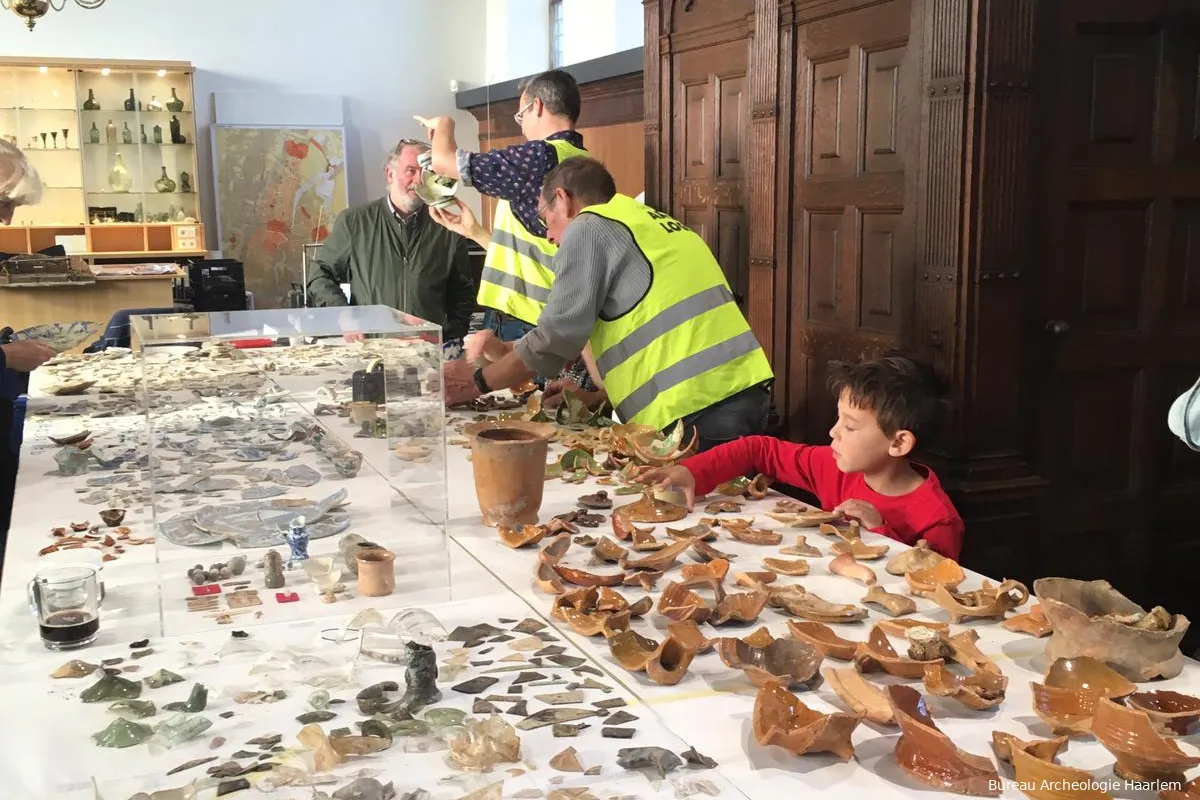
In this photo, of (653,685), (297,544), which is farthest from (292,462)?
(653,685)

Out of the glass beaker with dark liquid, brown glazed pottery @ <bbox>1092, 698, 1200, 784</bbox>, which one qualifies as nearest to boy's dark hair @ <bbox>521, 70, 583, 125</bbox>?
the glass beaker with dark liquid

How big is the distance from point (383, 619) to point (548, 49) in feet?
27.8

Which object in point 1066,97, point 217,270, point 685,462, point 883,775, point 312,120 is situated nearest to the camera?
point 883,775

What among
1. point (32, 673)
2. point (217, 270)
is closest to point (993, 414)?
point (32, 673)

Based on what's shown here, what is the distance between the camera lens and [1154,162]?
2809mm

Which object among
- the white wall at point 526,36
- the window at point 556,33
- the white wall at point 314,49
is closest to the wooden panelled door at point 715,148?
the window at point 556,33

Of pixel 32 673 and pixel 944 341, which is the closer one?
pixel 32 673

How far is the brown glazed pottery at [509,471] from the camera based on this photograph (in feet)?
6.30

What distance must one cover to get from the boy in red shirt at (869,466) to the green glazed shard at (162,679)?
1.03 meters

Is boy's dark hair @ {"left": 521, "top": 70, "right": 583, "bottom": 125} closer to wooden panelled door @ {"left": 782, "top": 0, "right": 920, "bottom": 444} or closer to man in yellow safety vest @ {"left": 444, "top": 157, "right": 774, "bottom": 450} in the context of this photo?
wooden panelled door @ {"left": 782, "top": 0, "right": 920, "bottom": 444}

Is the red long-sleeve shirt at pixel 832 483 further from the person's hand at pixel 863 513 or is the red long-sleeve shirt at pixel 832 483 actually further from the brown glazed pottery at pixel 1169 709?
the brown glazed pottery at pixel 1169 709

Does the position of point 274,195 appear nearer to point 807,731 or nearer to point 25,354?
point 25,354

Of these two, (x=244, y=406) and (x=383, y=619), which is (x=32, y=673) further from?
(x=244, y=406)

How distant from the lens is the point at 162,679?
4.41 ft
